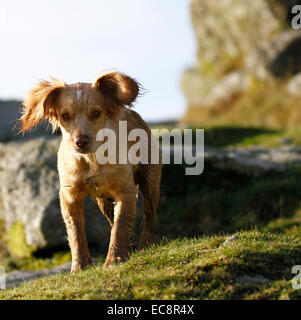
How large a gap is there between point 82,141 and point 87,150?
0.46 feet

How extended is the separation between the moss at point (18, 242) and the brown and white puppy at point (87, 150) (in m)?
4.18

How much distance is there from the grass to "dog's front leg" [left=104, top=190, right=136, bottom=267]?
1.01ft

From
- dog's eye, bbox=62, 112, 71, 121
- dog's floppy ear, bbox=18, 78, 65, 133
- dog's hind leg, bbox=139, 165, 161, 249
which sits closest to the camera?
dog's eye, bbox=62, 112, 71, 121

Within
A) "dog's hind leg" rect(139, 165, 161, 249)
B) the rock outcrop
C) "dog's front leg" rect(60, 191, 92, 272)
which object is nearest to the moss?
"dog's hind leg" rect(139, 165, 161, 249)

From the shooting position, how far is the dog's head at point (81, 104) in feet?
19.1

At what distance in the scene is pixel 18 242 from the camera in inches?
416

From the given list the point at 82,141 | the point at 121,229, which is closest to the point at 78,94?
the point at 82,141

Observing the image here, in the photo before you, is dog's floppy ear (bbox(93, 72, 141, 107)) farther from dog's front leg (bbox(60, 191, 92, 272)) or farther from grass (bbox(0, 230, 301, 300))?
grass (bbox(0, 230, 301, 300))

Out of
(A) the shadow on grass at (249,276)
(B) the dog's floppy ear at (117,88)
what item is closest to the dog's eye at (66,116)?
(B) the dog's floppy ear at (117,88)

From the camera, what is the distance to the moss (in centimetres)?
1038

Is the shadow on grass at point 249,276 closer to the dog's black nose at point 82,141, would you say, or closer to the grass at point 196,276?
the grass at point 196,276

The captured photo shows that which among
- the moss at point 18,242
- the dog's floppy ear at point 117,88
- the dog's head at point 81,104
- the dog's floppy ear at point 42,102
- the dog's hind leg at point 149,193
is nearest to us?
the dog's head at point 81,104
